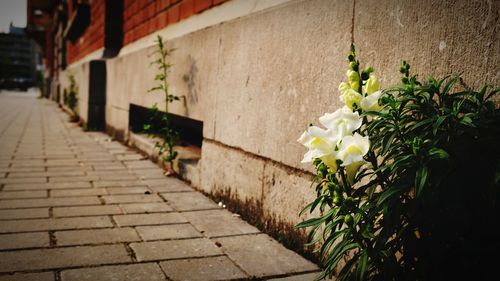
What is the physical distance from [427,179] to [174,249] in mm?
1592

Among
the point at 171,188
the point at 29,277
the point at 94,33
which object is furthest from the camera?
the point at 94,33

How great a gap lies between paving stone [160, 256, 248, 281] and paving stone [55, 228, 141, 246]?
468mm

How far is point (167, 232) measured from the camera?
275 cm

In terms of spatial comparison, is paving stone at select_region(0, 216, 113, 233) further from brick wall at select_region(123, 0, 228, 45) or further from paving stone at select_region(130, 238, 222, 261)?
brick wall at select_region(123, 0, 228, 45)

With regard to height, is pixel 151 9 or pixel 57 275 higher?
pixel 151 9

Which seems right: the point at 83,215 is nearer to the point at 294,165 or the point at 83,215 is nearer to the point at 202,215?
the point at 202,215

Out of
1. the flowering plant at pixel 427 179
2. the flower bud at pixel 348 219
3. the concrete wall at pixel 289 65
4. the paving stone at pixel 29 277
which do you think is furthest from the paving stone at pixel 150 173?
the flower bud at pixel 348 219

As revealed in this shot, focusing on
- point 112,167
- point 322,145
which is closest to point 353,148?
point 322,145

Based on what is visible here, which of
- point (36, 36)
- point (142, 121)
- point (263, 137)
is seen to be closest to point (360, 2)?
point (263, 137)

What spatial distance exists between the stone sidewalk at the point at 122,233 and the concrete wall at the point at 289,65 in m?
0.33

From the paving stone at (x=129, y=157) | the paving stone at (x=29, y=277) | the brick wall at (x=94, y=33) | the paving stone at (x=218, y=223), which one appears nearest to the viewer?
the paving stone at (x=29, y=277)

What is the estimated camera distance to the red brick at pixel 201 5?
4.16m

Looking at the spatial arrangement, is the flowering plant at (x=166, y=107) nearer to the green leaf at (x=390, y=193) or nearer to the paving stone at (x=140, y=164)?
the paving stone at (x=140, y=164)

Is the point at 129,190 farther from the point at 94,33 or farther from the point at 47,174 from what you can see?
the point at 94,33
